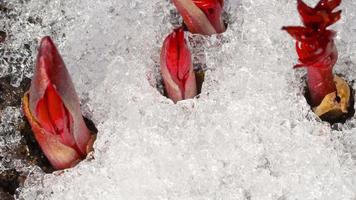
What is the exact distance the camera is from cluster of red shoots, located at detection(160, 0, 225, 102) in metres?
0.75

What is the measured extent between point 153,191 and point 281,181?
7.0 inches

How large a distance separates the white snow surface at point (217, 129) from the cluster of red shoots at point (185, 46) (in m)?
0.02

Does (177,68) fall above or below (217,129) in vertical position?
above

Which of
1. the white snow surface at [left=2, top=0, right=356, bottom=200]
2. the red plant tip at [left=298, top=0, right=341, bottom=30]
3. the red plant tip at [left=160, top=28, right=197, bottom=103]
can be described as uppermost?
→ the red plant tip at [left=298, top=0, right=341, bottom=30]

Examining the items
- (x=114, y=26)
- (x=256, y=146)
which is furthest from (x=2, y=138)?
(x=256, y=146)

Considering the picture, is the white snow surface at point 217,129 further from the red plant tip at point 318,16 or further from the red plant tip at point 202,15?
the red plant tip at point 318,16

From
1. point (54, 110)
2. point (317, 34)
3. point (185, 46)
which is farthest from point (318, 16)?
point (54, 110)

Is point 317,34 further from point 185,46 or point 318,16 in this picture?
point 185,46

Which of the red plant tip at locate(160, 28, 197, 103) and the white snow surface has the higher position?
the red plant tip at locate(160, 28, 197, 103)

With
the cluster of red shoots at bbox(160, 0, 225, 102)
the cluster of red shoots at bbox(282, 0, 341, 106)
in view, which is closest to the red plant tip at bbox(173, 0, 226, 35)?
the cluster of red shoots at bbox(160, 0, 225, 102)

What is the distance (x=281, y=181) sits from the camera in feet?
2.72

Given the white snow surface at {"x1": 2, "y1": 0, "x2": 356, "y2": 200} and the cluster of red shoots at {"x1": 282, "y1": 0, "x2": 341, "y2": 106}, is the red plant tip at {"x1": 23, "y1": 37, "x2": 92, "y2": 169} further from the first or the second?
the cluster of red shoots at {"x1": 282, "y1": 0, "x2": 341, "y2": 106}

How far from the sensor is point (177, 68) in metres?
0.78

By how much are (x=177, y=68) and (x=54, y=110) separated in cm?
17
